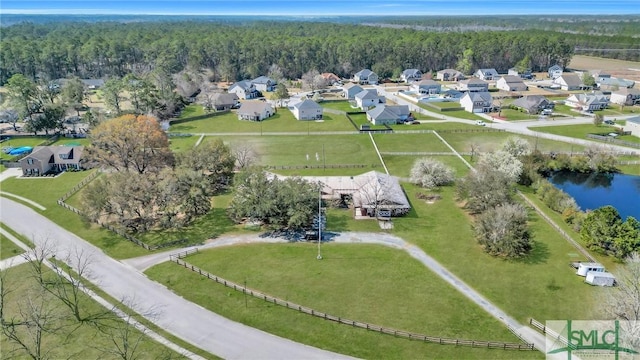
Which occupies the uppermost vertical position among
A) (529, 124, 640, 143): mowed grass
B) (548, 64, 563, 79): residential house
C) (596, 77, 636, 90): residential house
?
(548, 64, 563, 79): residential house

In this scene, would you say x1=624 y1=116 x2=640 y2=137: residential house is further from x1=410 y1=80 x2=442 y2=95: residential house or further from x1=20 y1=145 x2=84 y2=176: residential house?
x1=20 y1=145 x2=84 y2=176: residential house

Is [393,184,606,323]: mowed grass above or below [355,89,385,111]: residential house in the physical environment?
below

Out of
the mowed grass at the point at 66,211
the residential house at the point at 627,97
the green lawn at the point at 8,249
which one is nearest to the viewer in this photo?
the green lawn at the point at 8,249

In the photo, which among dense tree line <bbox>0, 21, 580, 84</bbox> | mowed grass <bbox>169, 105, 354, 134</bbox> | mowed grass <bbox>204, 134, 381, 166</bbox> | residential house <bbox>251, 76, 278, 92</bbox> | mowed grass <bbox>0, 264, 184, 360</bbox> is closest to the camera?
mowed grass <bbox>0, 264, 184, 360</bbox>

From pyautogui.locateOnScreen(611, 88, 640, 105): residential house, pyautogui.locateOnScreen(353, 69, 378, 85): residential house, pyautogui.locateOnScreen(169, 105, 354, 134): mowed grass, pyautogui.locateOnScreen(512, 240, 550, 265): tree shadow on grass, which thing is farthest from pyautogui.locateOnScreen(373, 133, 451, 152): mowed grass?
pyautogui.locateOnScreen(353, 69, 378, 85): residential house

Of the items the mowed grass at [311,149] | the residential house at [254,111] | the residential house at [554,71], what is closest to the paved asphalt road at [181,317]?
the mowed grass at [311,149]

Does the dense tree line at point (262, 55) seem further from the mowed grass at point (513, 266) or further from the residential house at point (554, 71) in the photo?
the mowed grass at point (513, 266)

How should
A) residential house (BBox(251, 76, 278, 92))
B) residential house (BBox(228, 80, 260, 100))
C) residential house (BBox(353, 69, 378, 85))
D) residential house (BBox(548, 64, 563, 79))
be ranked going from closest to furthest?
residential house (BBox(228, 80, 260, 100)) → residential house (BBox(251, 76, 278, 92)) → residential house (BBox(353, 69, 378, 85)) → residential house (BBox(548, 64, 563, 79))

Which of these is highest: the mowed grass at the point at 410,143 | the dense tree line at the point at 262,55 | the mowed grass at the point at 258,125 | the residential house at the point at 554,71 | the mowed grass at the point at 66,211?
the dense tree line at the point at 262,55
